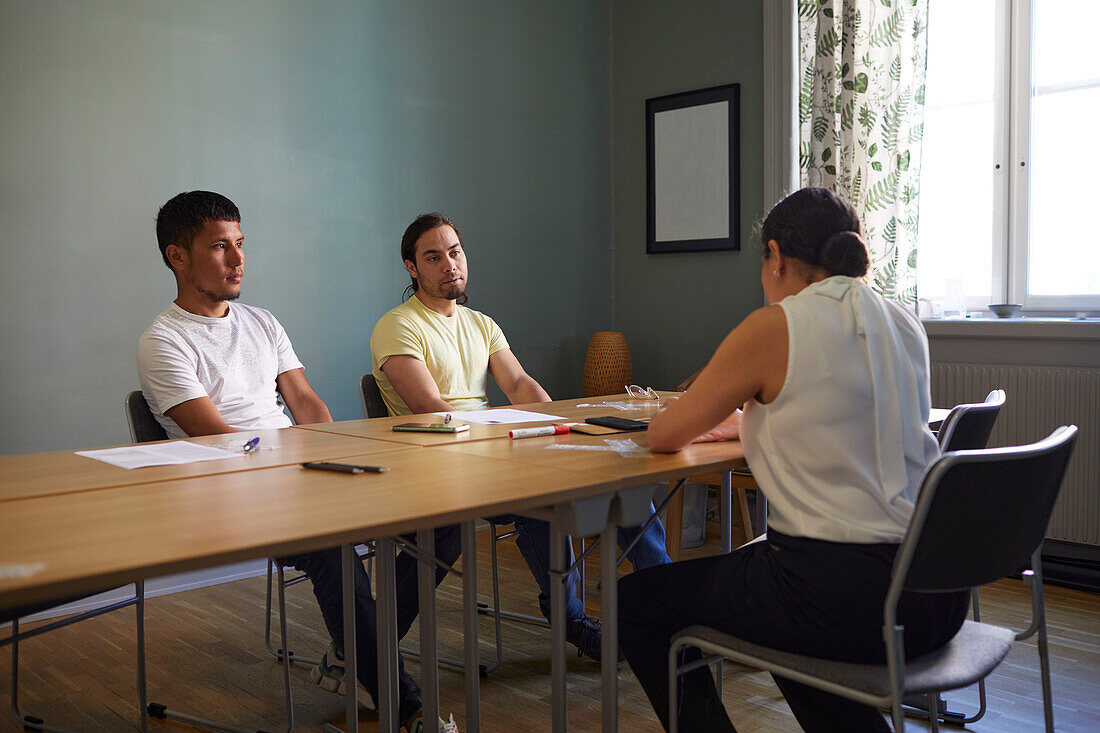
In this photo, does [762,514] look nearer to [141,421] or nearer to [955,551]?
[955,551]

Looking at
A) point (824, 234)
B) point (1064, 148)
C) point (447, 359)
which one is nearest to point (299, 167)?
point (447, 359)

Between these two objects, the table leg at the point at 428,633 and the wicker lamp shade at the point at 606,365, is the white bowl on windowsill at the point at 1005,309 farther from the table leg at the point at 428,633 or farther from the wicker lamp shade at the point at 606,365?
the table leg at the point at 428,633

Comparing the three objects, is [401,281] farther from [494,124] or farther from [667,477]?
[667,477]

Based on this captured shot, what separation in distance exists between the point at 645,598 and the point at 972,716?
1.10 metres

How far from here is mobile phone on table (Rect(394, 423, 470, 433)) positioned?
207 centimetres

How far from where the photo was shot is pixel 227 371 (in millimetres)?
2559

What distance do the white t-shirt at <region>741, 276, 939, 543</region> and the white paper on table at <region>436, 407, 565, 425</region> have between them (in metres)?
0.81

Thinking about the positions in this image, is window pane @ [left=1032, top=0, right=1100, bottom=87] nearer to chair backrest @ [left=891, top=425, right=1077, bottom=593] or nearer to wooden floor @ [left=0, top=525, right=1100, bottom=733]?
wooden floor @ [left=0, top=525, right=1100, bottom=733]

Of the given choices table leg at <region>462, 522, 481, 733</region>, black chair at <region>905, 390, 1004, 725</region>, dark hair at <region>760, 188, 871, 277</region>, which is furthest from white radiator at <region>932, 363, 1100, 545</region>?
table leg at <region>462, 522, 481, 733</region>

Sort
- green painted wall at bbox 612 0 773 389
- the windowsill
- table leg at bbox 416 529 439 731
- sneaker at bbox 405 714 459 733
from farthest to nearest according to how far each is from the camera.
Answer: green painted wall at bbox 612 0 773 389 → the windowsill → sneaker at bbox 405 714 459 733 → table leg at bbox 416 529 439 731

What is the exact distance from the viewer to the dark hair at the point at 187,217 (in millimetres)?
2596

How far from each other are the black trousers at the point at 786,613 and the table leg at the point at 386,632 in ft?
1.56

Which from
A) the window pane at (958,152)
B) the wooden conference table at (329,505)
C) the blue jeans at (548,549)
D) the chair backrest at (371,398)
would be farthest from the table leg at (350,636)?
the window pane at (958,152)

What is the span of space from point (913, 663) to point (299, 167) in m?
3.00
